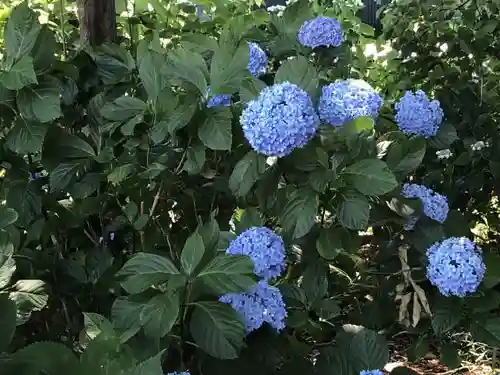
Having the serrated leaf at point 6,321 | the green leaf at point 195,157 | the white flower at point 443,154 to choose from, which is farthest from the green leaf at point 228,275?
the white flower at point 443,154

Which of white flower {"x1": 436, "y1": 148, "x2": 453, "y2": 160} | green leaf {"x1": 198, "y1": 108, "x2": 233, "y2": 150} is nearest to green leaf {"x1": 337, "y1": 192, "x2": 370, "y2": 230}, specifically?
green leaf {"x1": 198, "y1": 108, "x2": 233, "y2": 150}

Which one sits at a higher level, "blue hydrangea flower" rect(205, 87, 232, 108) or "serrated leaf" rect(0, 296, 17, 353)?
"serrated leaf" rect(0, 296, 17, 353)

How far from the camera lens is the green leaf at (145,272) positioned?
91cm

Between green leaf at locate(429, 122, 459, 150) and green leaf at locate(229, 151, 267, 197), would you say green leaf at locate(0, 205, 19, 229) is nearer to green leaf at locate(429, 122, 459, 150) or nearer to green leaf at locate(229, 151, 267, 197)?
green leaf at locate(229, 151, 267, 197)

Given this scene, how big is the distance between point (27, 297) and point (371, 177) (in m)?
0.55

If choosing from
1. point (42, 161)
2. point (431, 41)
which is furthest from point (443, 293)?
point (431, 41)

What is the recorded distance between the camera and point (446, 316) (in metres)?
1.19

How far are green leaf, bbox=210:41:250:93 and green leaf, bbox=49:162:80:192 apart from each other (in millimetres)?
409

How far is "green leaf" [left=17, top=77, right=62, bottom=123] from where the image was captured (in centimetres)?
125

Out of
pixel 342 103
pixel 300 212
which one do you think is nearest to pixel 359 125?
pixel 342 103

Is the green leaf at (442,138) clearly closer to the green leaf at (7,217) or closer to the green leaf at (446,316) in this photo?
the green leaf at (446,316)

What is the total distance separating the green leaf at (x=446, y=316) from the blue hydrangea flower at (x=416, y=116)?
0.41 metres

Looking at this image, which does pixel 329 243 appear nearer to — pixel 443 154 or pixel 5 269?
pixel 5 269

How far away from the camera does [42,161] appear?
1.41 m
